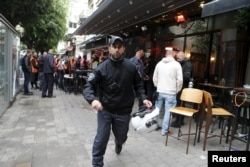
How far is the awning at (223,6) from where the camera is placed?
4539mm

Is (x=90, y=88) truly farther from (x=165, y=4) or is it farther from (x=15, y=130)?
(x=165, y=4)

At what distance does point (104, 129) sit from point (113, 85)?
0.60 m

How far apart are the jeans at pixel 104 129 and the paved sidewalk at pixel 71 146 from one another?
0.52m

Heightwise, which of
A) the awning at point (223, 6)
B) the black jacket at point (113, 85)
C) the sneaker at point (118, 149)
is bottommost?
the sneaker at point (118, 149)

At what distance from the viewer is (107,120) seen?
3840 mm

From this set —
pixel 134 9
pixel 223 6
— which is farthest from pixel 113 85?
pixel 134 9

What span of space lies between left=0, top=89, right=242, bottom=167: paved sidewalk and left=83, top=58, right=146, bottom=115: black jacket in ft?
3.34

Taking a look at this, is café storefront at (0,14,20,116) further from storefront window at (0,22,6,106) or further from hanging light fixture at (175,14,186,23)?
hanging light fixture at (175,14,186,23)

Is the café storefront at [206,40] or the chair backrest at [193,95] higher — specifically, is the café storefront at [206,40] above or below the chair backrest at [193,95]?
above

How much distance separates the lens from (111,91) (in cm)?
380

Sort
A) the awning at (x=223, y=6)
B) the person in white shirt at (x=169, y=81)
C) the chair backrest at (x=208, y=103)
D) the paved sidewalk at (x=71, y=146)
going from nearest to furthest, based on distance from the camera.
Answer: the paved sidewalk at (x=71, y=146), the awning at (x=223, y=6), the chair backrest at (x=208, y=103), the person in white shirt at (x=169, y=81)

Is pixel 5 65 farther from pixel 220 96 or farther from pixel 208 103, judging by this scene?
pixel 220 96
